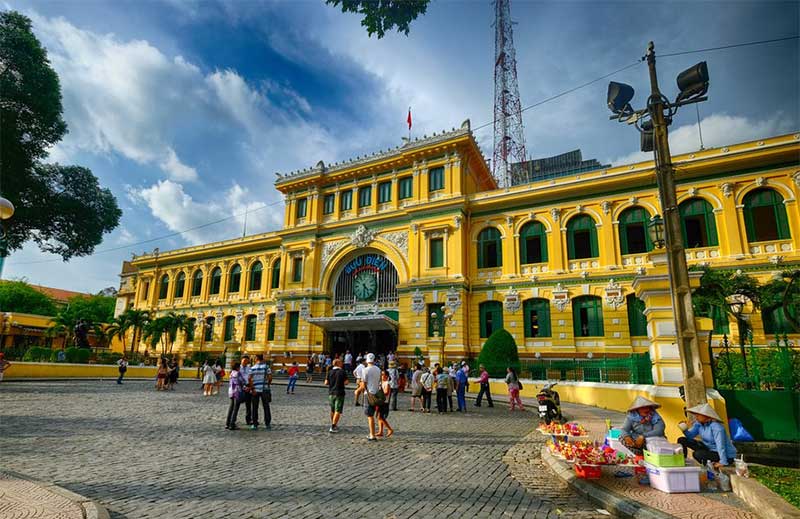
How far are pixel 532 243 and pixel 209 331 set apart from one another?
2828 centimetres

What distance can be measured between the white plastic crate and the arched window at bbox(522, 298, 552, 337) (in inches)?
766

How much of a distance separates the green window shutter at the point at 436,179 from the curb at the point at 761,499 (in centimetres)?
2429

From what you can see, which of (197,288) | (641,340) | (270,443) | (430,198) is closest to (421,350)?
(430,198)

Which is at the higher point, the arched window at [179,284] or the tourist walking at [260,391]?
the arched window at [179,284]

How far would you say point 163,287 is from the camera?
4256 cm

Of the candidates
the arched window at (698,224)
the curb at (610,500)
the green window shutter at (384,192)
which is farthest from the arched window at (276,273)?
the curb at (610,500)

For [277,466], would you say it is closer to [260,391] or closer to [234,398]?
[234,398]

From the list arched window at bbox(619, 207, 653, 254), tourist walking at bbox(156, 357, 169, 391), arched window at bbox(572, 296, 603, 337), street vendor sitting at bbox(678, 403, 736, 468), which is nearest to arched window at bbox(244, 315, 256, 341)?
tourist walking at bbox(156, 357, 169, 391)

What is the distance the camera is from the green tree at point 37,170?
1973 centimetres

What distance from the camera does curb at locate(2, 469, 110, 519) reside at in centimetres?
420

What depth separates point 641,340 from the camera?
72.0ft

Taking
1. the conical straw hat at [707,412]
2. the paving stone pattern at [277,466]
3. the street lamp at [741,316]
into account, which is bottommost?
the paving stone pattern at [277,466]

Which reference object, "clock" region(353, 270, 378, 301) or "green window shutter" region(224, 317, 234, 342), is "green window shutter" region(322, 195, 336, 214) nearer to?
"clock" region(353, 270, 378, 301)

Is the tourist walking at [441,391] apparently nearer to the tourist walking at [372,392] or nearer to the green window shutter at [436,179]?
the tourist walking at [372,392]
